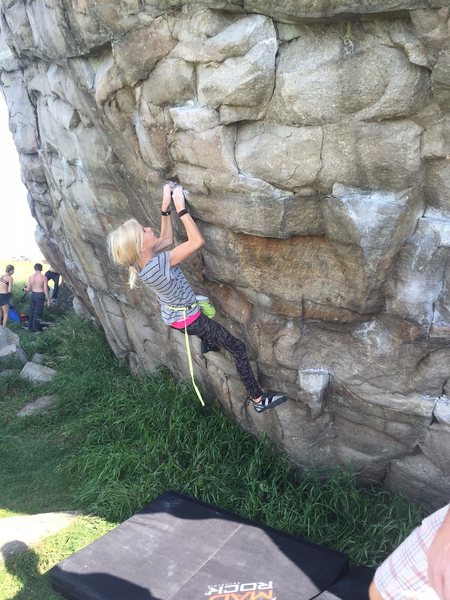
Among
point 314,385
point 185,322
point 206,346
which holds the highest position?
point 185,322

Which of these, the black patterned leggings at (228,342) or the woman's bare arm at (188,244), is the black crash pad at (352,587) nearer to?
the black patterned leggings at (228,342)

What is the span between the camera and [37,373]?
8117 mm

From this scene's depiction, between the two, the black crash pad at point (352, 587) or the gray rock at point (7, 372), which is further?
the gray rock at point (7, 372)

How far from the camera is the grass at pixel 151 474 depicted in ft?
15.7

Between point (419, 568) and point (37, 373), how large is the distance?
6861 mm

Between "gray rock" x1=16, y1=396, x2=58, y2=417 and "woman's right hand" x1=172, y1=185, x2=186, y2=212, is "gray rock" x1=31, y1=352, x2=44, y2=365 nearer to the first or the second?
"gray rock" x1=16, y1=396, x2=58, y2=417

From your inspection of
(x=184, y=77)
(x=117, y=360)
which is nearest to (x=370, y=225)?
(x=184, y=77)

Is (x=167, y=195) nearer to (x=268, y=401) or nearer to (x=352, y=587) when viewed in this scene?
(x=268, y=401)

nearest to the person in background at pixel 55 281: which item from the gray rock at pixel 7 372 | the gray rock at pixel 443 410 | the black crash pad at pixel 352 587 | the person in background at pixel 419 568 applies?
the gray rock at pixel 7 372

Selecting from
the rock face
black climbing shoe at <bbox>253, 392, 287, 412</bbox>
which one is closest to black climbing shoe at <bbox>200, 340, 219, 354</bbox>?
the rock face

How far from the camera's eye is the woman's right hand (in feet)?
14.8

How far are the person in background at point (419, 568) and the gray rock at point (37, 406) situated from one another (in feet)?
18.8

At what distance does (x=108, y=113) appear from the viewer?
16.2 ft

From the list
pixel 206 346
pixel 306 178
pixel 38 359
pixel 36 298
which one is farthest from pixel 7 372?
pixel 306 178
